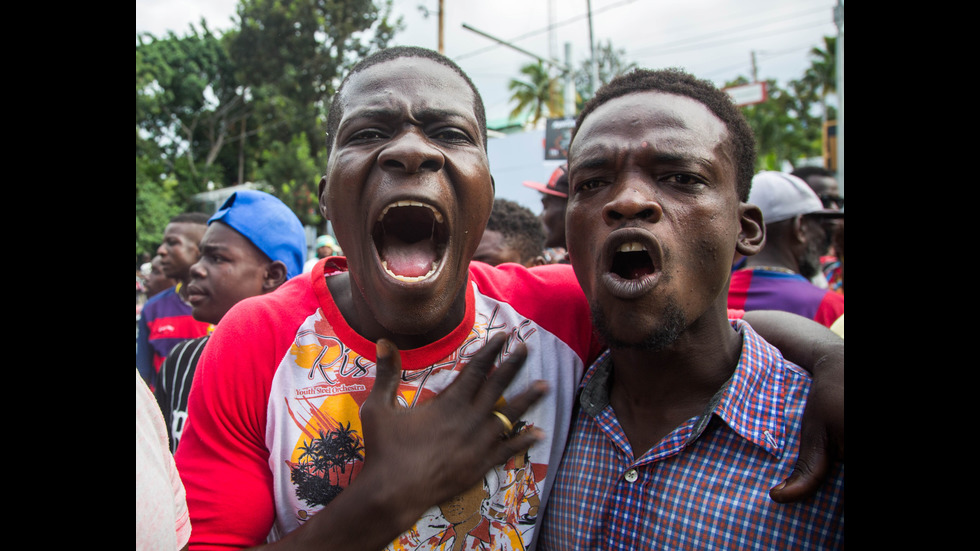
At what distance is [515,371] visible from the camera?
1.48 m

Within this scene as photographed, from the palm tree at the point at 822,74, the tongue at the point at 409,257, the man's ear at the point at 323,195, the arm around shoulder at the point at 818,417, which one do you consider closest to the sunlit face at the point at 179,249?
the man's ear at the point at 323,195

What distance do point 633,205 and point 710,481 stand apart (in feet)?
2.48

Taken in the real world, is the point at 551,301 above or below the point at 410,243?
below

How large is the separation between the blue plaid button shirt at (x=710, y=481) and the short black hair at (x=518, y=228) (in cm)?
308

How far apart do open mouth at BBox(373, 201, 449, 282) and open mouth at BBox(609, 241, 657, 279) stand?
522mm

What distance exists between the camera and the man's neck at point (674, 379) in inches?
70.1

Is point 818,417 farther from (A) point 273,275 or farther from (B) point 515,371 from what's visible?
(A) point 273,275

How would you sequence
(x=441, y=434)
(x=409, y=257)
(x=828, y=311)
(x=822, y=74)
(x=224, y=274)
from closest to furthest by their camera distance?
(x=441, y=434)
(x=409, y=257)
(x=828, y=311)
(x=224, y=274)
(x=822, y=74)

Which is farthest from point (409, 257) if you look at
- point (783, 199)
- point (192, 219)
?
point (192, 219)

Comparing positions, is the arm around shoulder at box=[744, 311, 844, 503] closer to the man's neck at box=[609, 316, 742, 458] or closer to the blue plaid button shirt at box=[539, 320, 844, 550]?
the blue plaid button shirt at box=[539, 320, 844, 550]

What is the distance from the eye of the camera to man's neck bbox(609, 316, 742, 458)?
1779mm

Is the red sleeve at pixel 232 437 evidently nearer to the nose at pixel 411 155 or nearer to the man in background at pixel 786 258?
the nose at pixel 411 155

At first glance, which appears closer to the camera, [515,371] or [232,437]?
[515,371]
